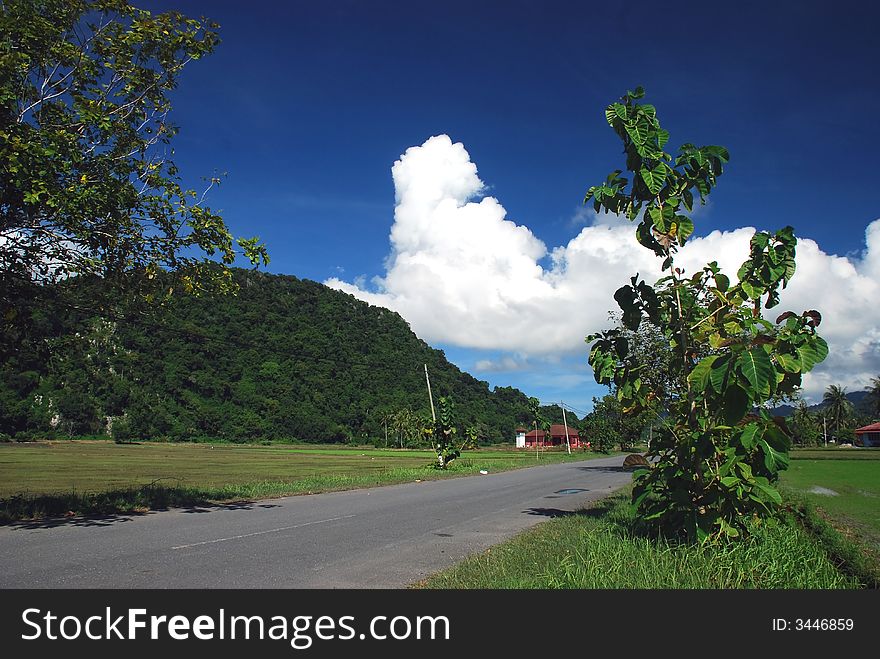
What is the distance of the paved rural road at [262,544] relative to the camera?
23.0 ft

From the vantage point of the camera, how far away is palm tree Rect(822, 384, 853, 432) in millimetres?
111750

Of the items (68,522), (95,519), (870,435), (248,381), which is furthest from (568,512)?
(870,435)

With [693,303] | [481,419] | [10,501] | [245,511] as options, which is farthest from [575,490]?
[481,419]

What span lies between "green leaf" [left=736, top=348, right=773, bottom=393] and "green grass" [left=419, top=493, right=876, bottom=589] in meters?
2.09

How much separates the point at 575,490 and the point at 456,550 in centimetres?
1456

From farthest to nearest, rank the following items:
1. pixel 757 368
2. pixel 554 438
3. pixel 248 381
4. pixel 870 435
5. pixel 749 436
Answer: pixel 554 438
pixel 870 435
pixel 248 381
pixel 749 436
pixel 757 368

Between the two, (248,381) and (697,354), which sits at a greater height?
(248,381)

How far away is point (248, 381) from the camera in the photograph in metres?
99.6

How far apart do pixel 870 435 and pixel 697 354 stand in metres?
125

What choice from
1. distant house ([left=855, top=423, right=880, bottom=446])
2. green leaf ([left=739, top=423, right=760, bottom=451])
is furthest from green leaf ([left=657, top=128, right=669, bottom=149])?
distant house ([left=855, top=423, right=880, bottom=446])

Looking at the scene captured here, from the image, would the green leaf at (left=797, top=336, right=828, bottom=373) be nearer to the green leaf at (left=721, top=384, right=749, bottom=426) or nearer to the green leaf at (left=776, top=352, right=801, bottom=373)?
the green leaf at (left=776, top=352, right=801, bottom=373)

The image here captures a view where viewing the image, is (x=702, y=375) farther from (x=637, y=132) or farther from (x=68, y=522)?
(x=68, y=522)

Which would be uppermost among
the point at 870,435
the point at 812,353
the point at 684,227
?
the point at 684,227
